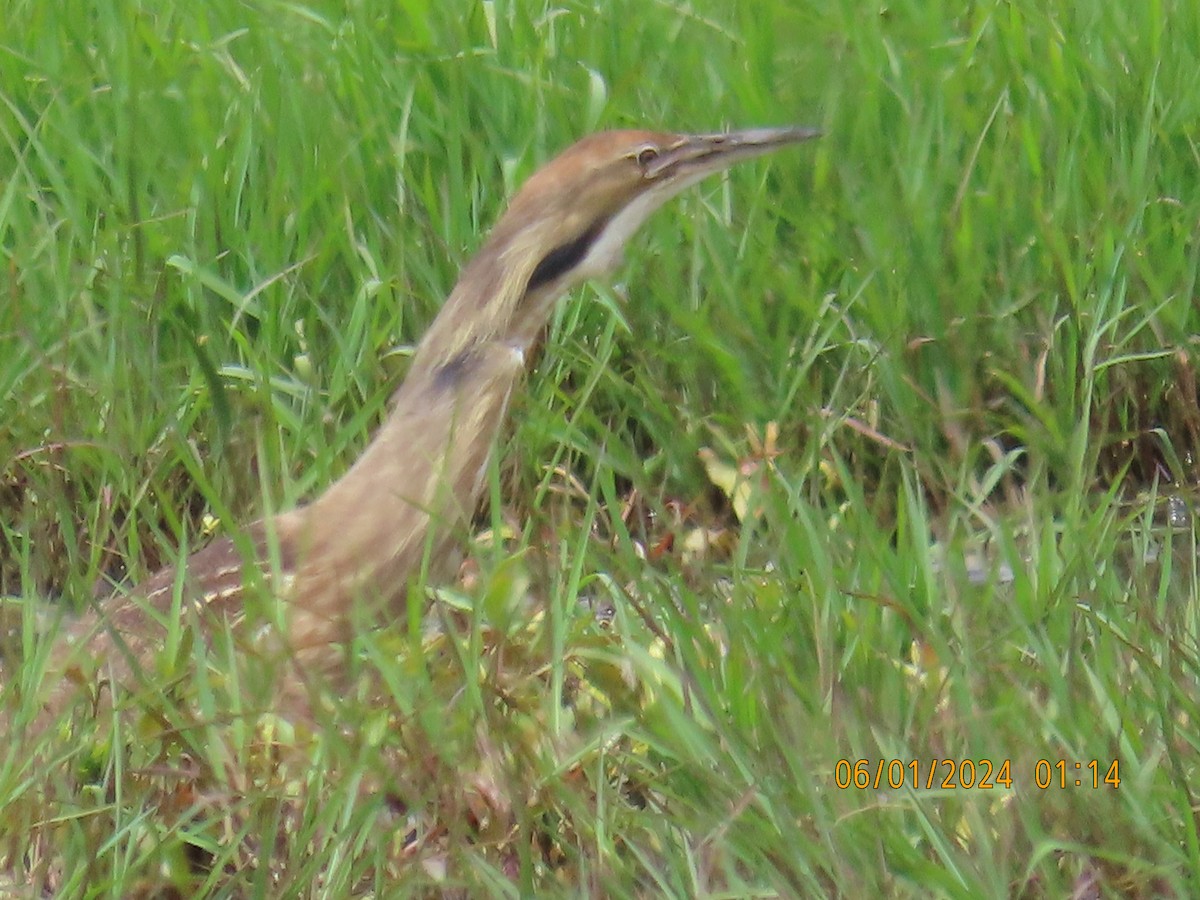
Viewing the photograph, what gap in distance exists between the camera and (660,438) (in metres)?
3.30

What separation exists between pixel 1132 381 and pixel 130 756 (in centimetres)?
174

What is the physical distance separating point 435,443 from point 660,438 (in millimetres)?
448

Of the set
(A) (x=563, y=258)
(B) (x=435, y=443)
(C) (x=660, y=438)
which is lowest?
(C) (x=660, y=438)

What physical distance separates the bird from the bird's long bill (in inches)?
2.0

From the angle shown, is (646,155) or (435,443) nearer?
(435,443)

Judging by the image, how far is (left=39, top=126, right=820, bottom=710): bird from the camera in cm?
288

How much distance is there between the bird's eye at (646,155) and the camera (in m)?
3.17

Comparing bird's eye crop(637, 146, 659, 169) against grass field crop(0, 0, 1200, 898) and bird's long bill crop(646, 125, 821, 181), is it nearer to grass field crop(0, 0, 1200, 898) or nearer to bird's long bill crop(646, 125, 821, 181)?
bird's long bill crop(646, 125, 821, 181)
